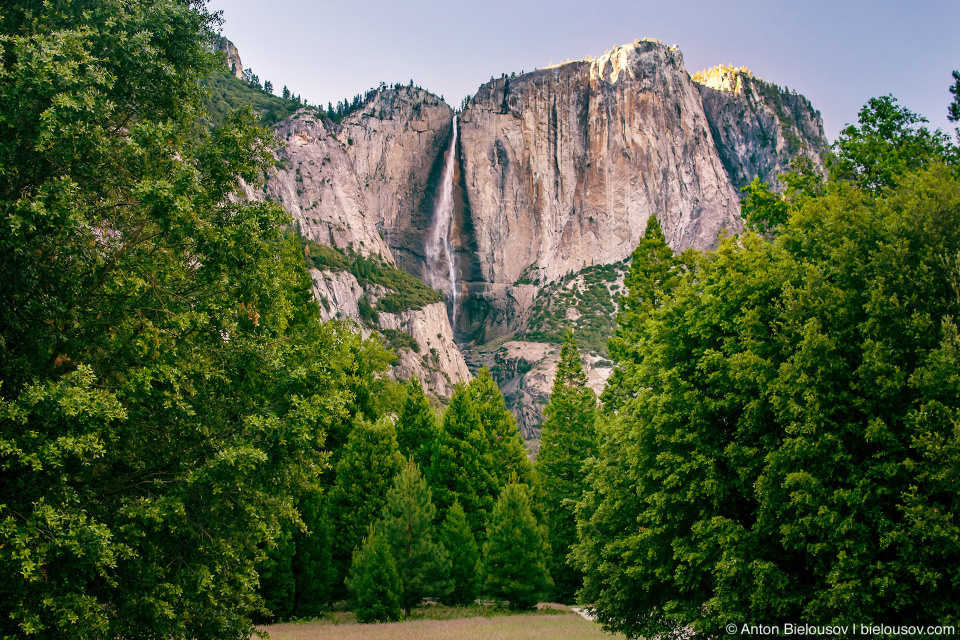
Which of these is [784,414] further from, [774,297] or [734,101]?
[734,101]

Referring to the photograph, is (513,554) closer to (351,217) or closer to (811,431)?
(811,431)

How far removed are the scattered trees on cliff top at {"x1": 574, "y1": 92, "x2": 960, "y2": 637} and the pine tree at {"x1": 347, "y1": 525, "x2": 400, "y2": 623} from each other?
30.1 ft

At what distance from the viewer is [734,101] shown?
16738 cm

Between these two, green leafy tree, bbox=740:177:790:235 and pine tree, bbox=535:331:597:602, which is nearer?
green leafy tree, bbox=740:177:790:235

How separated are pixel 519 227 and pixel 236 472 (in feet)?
472

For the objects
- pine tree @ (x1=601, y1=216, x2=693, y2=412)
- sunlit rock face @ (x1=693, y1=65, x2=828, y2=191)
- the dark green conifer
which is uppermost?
sunlit rock face @ (x1=693, y1=65, x2=828, y2=191)

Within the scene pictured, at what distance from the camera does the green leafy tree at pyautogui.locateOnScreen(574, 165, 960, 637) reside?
508 inches

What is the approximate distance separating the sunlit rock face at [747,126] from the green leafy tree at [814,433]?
155m

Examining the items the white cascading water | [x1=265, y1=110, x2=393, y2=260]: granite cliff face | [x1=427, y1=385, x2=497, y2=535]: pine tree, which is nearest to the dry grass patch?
[x1=427, y1=385, x2=497, y2=535]: pine tree

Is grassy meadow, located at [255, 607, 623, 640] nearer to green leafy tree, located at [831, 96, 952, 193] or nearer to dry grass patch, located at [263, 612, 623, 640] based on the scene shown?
dry grass patch, located at [263, 612, 623, 640]

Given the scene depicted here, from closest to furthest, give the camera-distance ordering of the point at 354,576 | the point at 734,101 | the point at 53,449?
the point at 53,449, the point at 354,576, the point at 734,101

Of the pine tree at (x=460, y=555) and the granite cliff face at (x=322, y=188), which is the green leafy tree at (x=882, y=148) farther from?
the granite cliff face at (x=322, y=188)

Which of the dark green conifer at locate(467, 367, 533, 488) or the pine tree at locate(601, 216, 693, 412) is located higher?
the pine tree at locate(601, 216, 693, 412)

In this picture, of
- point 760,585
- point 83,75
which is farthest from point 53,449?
point 760,585
